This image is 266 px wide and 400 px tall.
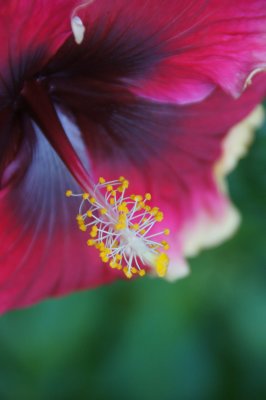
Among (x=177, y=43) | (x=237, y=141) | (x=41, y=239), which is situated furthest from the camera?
(x=237, y=141)

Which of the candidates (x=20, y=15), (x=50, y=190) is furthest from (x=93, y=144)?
(x=20, y=15)

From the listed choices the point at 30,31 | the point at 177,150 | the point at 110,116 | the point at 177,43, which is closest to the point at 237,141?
the point at 177,150

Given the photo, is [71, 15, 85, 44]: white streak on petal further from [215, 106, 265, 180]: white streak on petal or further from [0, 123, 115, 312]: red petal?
[215, 106, 265, 180]: white streak on petal

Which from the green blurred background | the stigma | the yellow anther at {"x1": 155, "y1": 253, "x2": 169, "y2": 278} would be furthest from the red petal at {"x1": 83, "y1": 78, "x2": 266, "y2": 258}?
the green blurred background

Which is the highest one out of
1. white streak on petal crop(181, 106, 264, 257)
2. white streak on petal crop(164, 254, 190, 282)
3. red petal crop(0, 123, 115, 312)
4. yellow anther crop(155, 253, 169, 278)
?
red petal crop(0, 123, 115, 312)

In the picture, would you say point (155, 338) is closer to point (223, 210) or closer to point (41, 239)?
point (223, 210)
